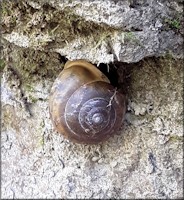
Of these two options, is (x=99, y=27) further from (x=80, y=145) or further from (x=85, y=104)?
(x=80, y=145)

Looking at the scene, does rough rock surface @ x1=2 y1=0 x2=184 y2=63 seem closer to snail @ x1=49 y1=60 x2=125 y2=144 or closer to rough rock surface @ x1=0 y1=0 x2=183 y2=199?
rough rock surface @ x1=0 y1=0 x2=183 y2=199

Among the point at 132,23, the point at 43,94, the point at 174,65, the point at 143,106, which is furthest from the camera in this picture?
the point at 43,94

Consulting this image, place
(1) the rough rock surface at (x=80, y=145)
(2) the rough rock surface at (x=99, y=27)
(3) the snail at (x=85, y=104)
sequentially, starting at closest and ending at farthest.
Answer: (2) the rough rock surface at (x=99, y=27) → (1) the rough rock surface at (x=80, y=145) → (3) the snail at (x=85, y=104)

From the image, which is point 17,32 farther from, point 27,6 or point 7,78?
point 7,78

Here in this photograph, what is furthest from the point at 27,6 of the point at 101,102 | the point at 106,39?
the point at 101,102

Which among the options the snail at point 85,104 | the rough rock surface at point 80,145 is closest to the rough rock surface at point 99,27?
the rough rock surface at point 80,145

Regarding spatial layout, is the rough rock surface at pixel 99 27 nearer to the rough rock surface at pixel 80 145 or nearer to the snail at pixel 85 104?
the rough rock surface at pixel 80 145

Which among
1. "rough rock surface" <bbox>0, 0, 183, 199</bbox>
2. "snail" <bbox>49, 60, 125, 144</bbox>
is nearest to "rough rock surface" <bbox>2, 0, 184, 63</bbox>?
"rough rock surface" <bbox>0, 0, 183, 199</bbox>
